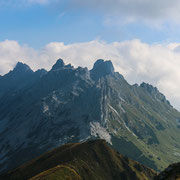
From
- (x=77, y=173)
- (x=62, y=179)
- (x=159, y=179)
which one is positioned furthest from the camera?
(x=77, y=173)

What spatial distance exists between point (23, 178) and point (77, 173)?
4602 centimetres

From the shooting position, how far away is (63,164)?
196000 millimetres

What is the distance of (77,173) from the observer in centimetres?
18700

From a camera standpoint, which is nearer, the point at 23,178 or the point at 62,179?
the point at 62,179

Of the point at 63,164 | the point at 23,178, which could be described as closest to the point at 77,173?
the point at 63,164

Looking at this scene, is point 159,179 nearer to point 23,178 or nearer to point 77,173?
point 77,173

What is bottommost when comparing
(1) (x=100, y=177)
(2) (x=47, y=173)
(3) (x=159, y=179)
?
(3) (x=159, y=179)

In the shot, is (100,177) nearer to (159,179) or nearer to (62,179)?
(62,179)

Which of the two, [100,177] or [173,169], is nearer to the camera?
[173,169]

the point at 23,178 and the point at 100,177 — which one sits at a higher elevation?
the point at 23,178

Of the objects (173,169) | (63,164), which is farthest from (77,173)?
(173,169)

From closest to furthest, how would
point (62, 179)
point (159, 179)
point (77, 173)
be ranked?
point (159, 179), point (62, 179), point (77, 173)

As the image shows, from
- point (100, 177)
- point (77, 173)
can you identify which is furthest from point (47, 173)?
point (100, 177)

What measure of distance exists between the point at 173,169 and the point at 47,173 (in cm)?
12076
